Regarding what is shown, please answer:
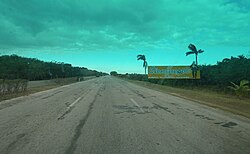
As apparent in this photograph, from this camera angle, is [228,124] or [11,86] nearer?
[228,124]

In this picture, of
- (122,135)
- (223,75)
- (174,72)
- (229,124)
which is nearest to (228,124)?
(229,124)

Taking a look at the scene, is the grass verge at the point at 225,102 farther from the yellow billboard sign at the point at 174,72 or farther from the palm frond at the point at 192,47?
the palm frond at the point at 192,47

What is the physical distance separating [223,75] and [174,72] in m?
9.64

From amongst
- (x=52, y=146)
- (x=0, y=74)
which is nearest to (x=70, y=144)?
(x=52, y=146)

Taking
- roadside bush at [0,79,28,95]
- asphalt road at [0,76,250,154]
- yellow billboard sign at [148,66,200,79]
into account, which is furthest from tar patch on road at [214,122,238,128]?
yellow billboard sign at [148,66,200,79]

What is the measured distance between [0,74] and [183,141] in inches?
2247

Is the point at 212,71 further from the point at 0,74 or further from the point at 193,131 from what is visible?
the point at 0,74

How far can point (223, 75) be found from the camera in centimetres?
3572

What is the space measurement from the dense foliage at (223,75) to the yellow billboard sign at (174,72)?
199 cm

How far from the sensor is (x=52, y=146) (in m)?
5.64

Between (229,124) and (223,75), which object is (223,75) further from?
(229,124)

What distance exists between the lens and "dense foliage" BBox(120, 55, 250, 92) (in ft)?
105

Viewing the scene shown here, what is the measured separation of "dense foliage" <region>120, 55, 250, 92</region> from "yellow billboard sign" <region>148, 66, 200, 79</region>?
1.99 metres

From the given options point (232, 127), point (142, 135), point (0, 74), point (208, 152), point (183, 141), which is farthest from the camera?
point (0, 74)
